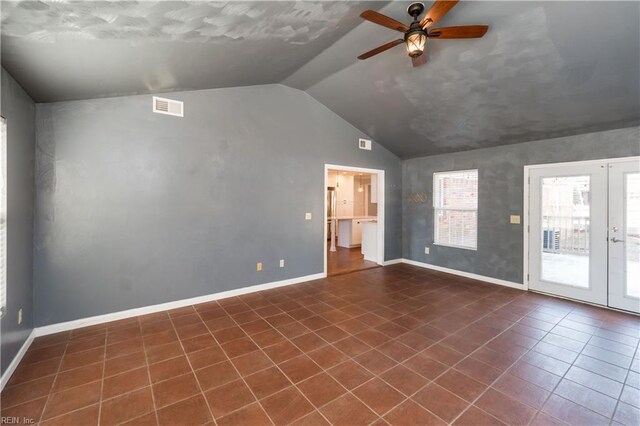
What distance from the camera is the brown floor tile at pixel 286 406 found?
5.83 feet

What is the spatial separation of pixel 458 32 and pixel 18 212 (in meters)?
4.16

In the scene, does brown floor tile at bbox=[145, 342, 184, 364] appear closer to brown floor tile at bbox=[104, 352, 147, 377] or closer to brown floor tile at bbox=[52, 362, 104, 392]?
brown floor tile at bbox=[104, 352, 147, 377]

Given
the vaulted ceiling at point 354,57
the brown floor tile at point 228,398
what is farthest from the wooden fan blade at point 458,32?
the brown floor tile at point 228,398

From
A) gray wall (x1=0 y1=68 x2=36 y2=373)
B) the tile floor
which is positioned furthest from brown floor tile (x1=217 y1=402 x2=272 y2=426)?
gray wall (x1=0 y1=68 x2=36 y2=373)

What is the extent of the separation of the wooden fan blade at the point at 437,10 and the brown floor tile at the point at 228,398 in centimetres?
315

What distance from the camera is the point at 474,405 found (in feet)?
6.21

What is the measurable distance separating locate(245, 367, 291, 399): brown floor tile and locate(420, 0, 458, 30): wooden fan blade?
10.0ft

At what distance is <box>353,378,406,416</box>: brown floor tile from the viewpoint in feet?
6.16

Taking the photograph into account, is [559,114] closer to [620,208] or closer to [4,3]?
[620,208]

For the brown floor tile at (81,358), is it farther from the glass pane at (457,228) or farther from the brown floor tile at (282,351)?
the glass pane at (457,228)

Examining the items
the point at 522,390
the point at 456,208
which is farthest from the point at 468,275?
the point at 522,390

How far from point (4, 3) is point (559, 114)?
5.32 metres

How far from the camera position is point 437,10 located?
2000mm

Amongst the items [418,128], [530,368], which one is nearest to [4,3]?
[530,368]
